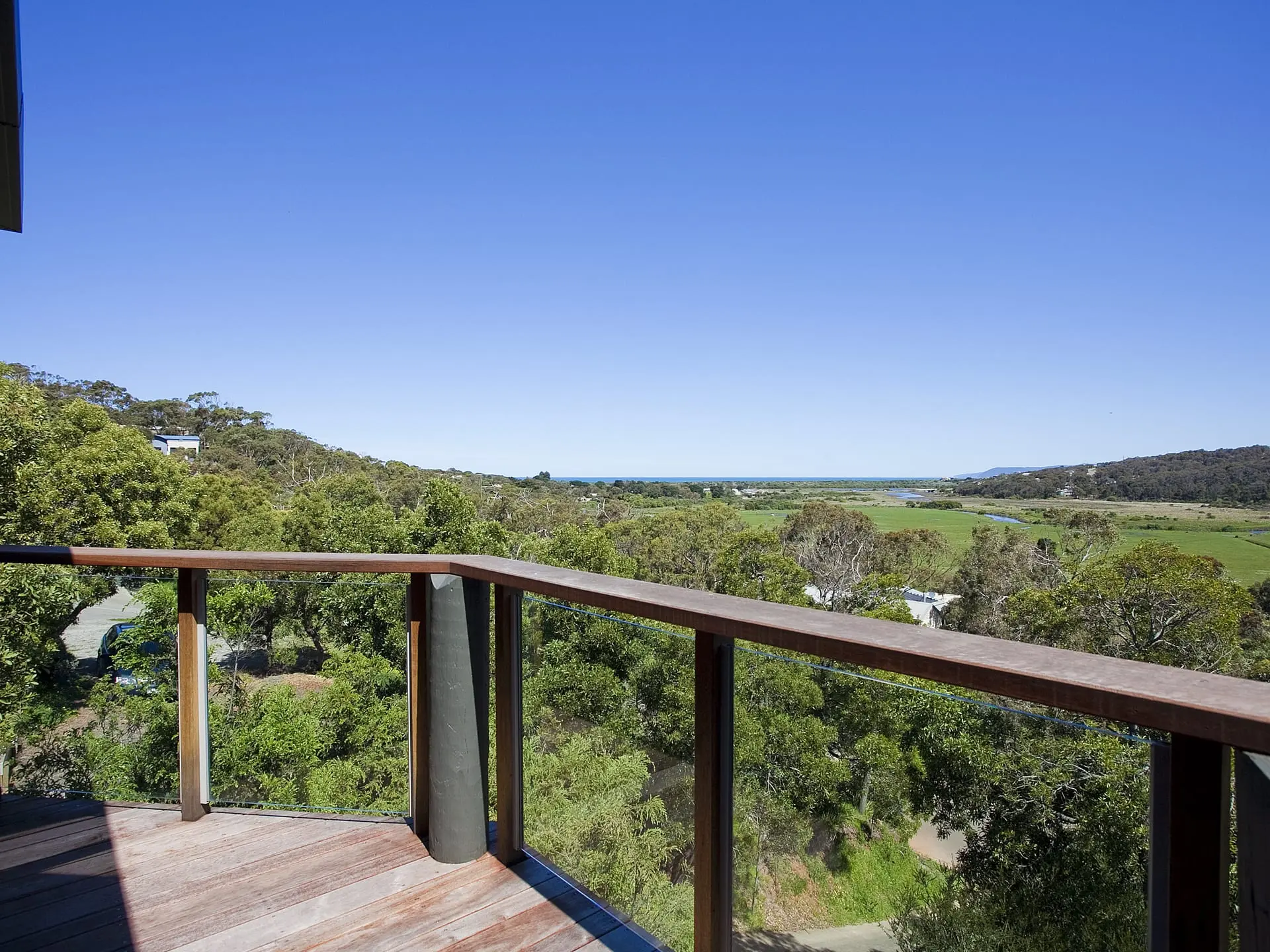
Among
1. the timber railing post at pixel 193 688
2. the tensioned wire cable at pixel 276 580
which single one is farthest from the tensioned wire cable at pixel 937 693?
the timber railing post at pixel 193 688

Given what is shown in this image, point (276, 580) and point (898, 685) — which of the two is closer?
point (898, 685)

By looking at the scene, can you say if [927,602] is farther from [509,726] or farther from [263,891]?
[263,891]

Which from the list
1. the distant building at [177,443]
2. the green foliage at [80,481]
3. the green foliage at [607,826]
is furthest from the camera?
the distant building at [177,443]

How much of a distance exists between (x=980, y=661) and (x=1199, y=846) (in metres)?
0.30

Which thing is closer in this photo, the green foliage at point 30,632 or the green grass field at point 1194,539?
the green foliage at point 30,632

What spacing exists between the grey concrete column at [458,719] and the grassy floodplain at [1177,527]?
3318 cm

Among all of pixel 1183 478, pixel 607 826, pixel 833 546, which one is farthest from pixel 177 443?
pixel 1183 478

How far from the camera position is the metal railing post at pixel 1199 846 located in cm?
76

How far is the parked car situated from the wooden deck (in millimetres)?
450

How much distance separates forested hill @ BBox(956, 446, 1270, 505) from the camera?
107ft

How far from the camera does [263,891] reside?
75.9 inches

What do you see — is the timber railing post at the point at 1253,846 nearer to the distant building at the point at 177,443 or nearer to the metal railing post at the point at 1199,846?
the metal railing post at the point at 1199,846

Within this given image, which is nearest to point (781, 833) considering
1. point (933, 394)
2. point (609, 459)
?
point (933, 394)

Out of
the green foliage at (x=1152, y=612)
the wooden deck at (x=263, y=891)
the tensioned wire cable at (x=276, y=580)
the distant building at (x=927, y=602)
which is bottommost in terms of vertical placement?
the distant building at (x=927, y=602)
